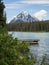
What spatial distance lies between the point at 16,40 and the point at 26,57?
25.8 inches

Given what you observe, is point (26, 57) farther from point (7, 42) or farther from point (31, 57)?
point (7, 42)

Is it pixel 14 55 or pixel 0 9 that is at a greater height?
pixel 14 55

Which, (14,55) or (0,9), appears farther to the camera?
(0,9)

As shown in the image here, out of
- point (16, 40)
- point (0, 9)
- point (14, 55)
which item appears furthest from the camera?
point (0, 9)

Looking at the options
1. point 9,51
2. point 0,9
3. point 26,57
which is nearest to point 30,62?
point 26,57

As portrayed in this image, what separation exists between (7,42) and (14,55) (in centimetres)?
54

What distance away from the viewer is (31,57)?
902cm

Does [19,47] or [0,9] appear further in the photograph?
[0,9]

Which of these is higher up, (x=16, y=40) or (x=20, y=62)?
(x=16, y=40)

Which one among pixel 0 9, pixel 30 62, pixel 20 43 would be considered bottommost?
pixel 0 9

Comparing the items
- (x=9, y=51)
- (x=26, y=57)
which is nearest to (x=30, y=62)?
(x=26, y=57)

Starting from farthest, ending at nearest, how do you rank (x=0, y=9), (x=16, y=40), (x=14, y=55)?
1. (x=0, y=9)
2. (x=16, y=40)
3. (x=14, y=55)

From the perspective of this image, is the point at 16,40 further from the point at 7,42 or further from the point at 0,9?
the point at 0,9

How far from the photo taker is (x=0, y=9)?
44.0m
